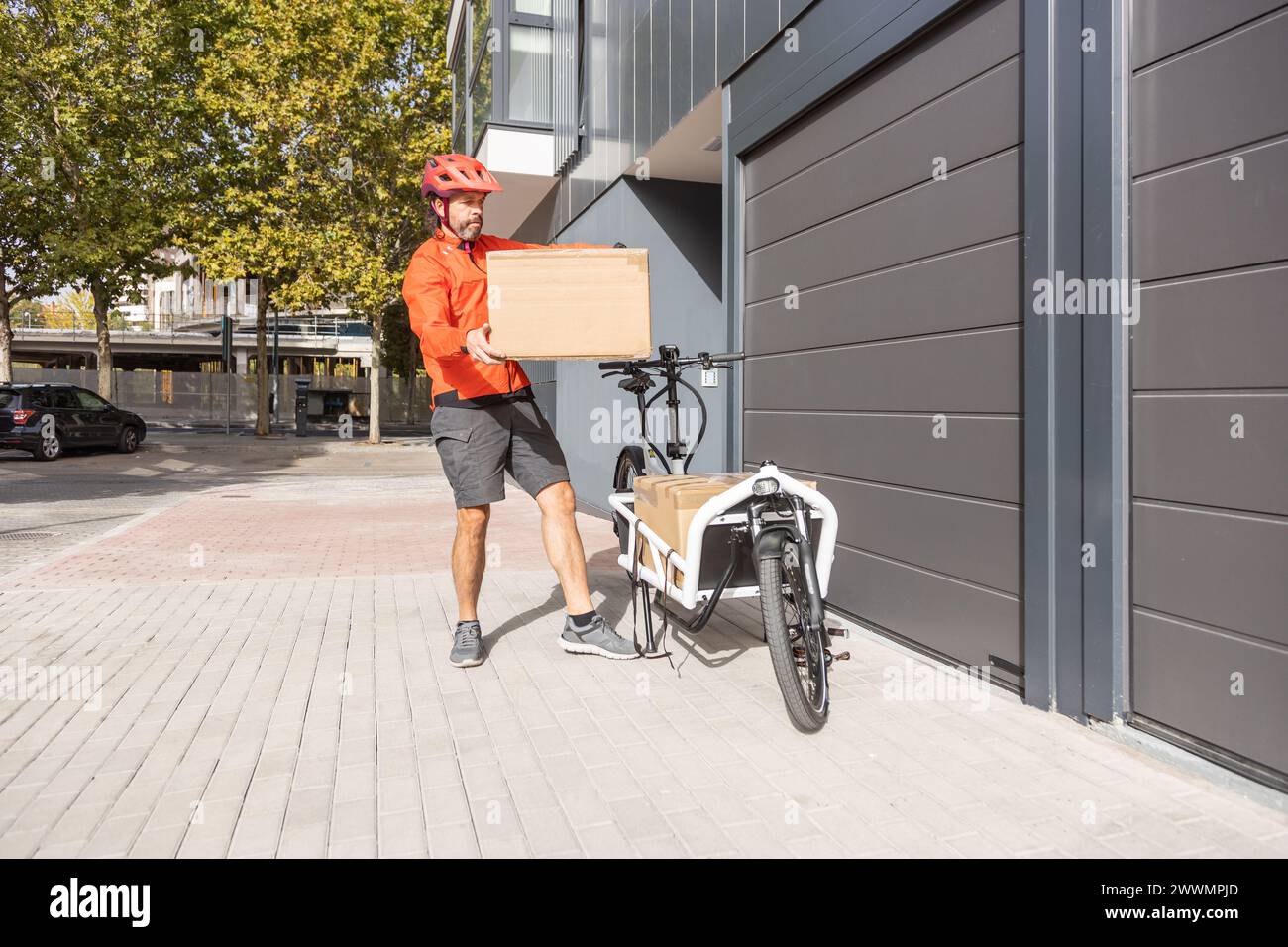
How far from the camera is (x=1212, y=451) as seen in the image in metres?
2.95

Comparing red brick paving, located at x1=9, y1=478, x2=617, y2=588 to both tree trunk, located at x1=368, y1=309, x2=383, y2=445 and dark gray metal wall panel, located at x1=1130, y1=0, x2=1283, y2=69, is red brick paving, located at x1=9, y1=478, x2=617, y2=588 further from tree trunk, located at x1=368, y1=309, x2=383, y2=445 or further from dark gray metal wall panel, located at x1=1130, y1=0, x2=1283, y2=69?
tree trunk, located at x1=368, y1=309, x2=383, y2=445

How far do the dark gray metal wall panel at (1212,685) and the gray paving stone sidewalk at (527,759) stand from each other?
0.16 m

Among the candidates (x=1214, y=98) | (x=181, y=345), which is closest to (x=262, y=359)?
(x=1214, y=98)

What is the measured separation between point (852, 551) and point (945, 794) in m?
2.36

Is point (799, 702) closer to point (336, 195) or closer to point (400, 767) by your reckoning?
point (400, 767)

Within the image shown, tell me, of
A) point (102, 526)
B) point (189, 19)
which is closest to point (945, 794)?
point (102, 526)

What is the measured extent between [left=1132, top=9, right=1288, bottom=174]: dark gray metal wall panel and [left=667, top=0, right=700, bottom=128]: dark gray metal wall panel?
4871mm

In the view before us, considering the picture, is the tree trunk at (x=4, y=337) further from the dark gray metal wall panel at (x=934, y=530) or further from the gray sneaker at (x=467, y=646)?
the dark gray metal wall panel at (x=934, y=530)

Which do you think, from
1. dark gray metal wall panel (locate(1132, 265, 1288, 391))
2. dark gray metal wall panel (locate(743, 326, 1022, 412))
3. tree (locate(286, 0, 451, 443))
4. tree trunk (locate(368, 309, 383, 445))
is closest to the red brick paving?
dark gray metal wall panel (locate(743, 326, 1022, 412))

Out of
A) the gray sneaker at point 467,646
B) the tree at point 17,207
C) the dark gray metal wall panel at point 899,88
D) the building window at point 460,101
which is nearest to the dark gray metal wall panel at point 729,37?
the dark gray metal wall panel at point 899,88

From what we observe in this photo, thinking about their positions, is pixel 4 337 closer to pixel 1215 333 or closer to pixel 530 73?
pixel 530 73

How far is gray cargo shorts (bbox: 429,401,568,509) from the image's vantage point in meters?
4.41

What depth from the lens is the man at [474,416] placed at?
13.8 feet
